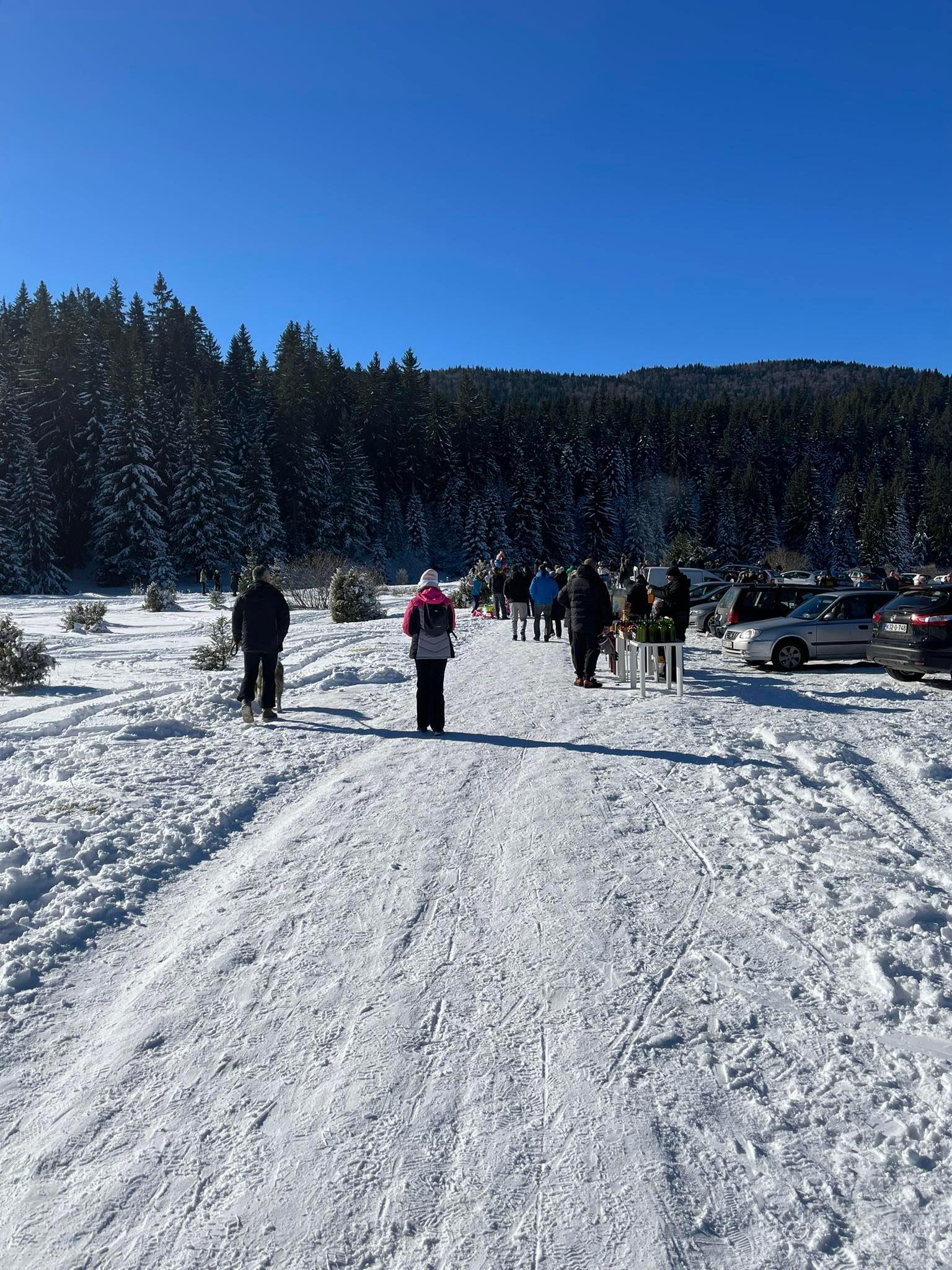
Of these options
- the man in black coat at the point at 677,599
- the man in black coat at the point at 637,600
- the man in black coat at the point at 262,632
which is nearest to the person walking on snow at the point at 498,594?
the man in black coat at the point at 637,600

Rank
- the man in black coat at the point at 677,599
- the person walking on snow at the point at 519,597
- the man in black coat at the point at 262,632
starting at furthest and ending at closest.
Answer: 1. the person walking on snow at the point at 519,597
2. the man in black coat at the point at 677,599
3. the man in black coat at the point at 262,632

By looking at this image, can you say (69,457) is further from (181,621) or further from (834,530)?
(834,530)

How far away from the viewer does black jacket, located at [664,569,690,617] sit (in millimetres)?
12734

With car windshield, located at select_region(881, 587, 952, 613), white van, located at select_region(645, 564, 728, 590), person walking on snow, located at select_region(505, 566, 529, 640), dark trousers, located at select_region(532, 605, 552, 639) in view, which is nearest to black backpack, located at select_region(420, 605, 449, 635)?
car windshield, located at select_region(881, 587, 952, 613)

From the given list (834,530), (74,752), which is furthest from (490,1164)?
(834,530)

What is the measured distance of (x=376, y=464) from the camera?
246 feet

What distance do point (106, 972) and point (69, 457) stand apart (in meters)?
59.6

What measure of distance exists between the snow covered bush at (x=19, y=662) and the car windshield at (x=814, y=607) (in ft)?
44.2

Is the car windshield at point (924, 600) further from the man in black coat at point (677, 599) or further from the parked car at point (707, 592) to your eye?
the parked car at point (707, 592)

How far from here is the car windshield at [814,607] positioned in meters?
15.7

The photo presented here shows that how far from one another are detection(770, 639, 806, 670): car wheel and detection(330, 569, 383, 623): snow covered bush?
41.1 ft

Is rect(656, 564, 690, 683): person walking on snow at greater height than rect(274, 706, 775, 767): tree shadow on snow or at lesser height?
greater

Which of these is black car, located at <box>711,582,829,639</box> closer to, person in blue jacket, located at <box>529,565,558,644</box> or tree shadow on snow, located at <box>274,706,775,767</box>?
person in blue jacket, located at <box>529,565,558,644</box>

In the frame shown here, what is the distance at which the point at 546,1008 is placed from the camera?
11.5ft
